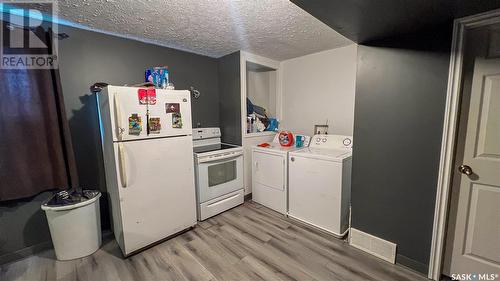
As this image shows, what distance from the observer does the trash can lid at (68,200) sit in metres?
1.74

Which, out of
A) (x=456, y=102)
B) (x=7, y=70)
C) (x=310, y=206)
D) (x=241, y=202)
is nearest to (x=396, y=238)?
(x=310, y=206)

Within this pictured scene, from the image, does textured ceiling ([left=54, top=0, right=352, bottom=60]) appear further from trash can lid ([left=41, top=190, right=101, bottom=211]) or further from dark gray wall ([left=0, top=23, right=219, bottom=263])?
trash can lid ([left=41, top=190, right=101, bottom=211])

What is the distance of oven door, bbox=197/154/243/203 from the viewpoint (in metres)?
2.46

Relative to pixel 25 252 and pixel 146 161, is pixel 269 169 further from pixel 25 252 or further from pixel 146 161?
pixel 25 252

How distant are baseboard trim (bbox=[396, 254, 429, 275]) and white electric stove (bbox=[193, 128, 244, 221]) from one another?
75.2 inches

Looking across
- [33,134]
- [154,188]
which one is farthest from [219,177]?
[33,134]

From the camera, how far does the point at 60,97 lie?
186 cm

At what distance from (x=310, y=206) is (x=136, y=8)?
8.71 feet

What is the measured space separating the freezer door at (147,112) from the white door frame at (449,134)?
2269 millimetres

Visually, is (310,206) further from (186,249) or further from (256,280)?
(186,249)

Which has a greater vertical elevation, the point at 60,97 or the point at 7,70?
the point at 7,70

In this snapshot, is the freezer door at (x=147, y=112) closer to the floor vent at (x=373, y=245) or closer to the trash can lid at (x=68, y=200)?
the trash can lid at (x=68, y=200)

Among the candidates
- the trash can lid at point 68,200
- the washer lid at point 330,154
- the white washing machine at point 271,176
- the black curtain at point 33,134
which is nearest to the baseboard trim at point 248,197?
the white washing machine at point 271,176

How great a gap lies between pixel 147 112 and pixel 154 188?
2.51 feet
